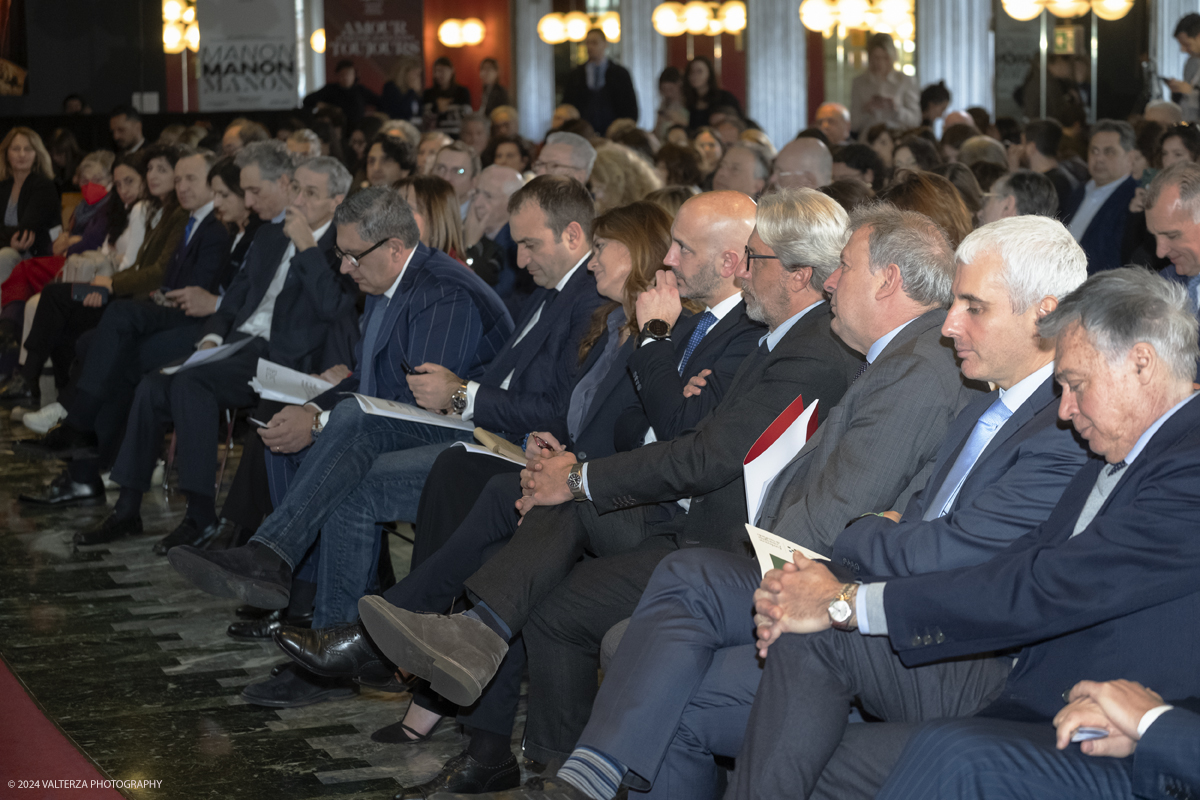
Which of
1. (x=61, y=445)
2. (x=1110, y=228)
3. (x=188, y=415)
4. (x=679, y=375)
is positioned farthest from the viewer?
(x=1110, y=228)

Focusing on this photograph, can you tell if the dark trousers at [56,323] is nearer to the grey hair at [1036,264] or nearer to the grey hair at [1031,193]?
the grey hair at [1031,193]

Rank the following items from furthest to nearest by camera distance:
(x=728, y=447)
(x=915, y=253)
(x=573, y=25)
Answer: (x=573, y=25), (x=728, y=447), (x=915, y=253)

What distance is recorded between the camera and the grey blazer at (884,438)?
2484 mm

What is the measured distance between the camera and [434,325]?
13.3ft

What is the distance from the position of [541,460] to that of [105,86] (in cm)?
→ 1282

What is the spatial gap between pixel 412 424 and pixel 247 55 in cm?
757

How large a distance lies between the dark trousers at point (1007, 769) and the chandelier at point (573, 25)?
1697 cm

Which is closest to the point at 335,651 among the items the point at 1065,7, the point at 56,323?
the point at 56,323

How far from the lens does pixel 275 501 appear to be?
14.0 ft

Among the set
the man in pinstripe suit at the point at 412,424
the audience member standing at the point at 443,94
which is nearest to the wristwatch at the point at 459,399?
the man in pinstripe suit at the point at 412,424

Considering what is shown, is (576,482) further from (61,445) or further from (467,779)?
(61,445)

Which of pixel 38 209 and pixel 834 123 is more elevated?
pixel 834 123

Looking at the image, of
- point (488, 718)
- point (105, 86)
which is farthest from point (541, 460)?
point (105, 86)

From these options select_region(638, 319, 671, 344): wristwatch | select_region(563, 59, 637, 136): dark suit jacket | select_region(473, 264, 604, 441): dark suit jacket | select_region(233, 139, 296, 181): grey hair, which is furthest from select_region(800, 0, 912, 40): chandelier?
select_region(638, 319, 671, 344): wristwatch
